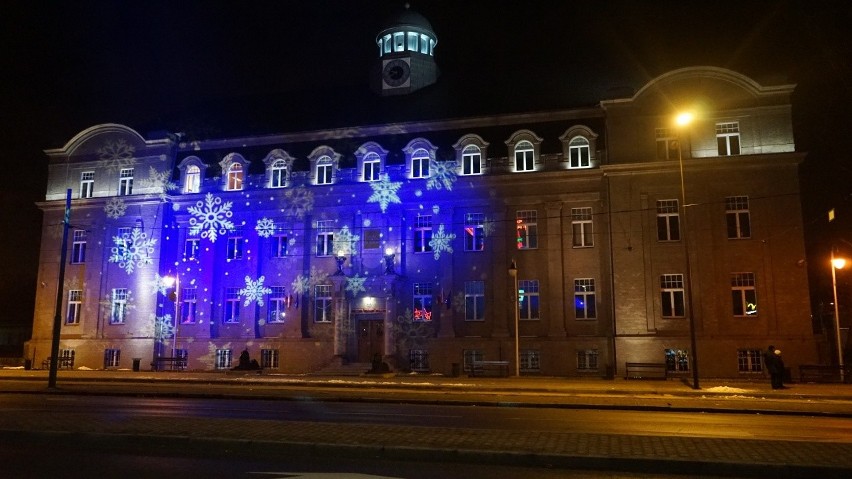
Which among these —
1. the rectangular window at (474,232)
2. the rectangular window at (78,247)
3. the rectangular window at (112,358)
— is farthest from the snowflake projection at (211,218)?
the rectangular window at (474,232)

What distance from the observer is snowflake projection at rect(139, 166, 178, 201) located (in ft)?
135

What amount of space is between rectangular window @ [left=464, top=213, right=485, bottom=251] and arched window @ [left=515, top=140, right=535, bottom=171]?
361 centimetres

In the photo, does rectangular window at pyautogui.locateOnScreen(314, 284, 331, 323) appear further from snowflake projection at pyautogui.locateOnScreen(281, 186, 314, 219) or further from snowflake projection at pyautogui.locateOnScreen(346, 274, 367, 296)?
snowflake projection at pyautogui.locateOnScreen(281, 186, 314, 219)

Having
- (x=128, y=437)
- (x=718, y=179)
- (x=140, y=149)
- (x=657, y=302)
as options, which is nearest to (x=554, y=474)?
(x=128, y=437)

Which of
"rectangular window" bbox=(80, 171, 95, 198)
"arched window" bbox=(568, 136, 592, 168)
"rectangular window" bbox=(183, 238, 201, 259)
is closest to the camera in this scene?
"arched window" bbox=(568, 136, 592, 168)

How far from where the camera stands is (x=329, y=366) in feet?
119

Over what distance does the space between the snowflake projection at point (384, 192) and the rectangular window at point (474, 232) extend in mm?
4254

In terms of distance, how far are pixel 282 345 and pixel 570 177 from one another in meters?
19.5

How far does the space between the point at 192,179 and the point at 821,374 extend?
37219mm

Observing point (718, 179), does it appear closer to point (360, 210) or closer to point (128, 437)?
point (360, 210)

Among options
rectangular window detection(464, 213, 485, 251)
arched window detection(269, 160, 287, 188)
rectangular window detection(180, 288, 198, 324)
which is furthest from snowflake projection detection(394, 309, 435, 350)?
rectangular window detection(180, 288, 198, 324)

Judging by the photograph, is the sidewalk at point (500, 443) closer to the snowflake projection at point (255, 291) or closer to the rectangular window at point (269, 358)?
the rectangular window at point (269, 358)

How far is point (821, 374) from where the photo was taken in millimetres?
29266

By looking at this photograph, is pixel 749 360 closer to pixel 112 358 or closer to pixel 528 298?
pixel 528 298
